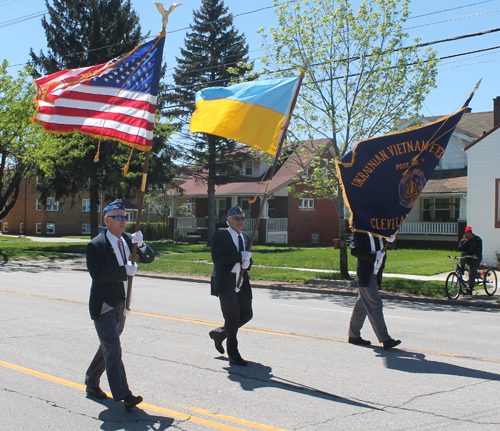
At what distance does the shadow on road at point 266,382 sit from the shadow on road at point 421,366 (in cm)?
144

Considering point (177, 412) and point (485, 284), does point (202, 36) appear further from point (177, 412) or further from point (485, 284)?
point (177, 412)

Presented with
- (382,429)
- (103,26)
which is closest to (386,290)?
(382,429)

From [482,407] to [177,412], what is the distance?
9.64ft

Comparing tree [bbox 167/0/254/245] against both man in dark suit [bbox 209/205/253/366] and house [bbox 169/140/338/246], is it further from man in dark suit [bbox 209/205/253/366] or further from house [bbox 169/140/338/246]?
man in dark suit [bbox 209/205/253/366]

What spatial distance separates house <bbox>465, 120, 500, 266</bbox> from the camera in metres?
20.9

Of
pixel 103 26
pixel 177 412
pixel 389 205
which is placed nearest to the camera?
pixel 177 412

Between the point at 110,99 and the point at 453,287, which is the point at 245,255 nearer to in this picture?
the point at 110,99

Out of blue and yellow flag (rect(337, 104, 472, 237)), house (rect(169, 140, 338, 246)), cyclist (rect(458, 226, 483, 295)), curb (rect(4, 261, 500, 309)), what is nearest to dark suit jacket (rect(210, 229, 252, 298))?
blue and yellow flag (rect(337, 104, 472, 237))

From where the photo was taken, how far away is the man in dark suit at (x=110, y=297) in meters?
5.05

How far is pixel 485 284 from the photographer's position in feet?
46.5

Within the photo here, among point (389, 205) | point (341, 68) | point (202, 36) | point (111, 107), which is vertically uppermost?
point (202, 36)

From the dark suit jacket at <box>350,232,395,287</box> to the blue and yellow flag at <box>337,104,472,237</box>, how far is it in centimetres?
40

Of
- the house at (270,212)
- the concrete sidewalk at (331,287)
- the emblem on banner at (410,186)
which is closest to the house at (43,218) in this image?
the house at (270,212)

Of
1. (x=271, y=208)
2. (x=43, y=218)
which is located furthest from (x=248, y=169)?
(x=43, y=218)
